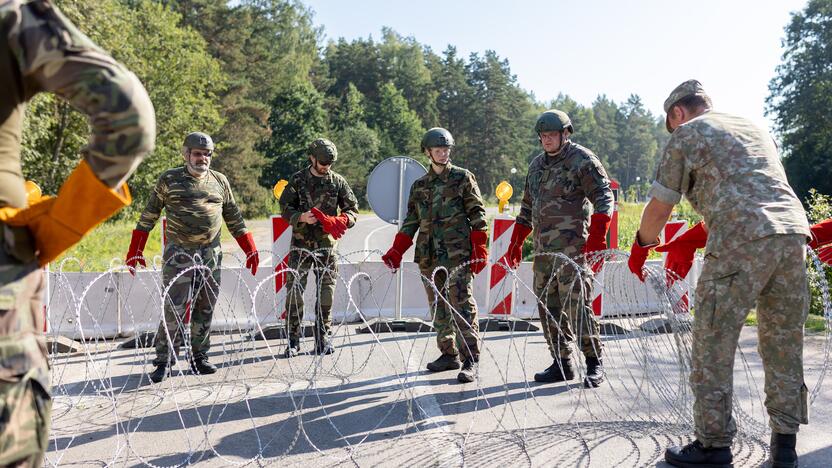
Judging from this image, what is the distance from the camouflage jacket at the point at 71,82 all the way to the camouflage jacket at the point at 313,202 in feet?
16.6

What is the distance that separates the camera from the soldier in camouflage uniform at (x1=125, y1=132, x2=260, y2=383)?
5910 millimetres

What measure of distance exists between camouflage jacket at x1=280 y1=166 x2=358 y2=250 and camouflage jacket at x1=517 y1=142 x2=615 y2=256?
6.58ft

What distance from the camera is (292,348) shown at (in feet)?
22.5

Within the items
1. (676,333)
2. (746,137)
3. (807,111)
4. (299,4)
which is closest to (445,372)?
(676,333)

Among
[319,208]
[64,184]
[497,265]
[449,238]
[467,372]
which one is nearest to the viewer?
[64,184]

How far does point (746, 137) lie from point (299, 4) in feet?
207

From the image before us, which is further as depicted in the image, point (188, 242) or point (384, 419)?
point (188, 242)

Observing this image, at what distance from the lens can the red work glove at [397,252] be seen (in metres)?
5.94

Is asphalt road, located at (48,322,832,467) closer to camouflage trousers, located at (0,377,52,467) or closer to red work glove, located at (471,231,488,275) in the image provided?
red work glove, located at (471,231,488,275)

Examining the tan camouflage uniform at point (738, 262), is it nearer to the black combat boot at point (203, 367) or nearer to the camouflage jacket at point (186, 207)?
the camouflage jacket at point (186, 207)

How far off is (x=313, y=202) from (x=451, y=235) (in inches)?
63.3

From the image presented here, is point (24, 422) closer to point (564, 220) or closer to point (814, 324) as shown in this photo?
point (564, 220)

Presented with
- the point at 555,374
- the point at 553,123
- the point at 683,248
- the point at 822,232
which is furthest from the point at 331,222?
the point at 822,232

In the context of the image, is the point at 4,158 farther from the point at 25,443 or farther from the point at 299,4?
the point at 299,4
